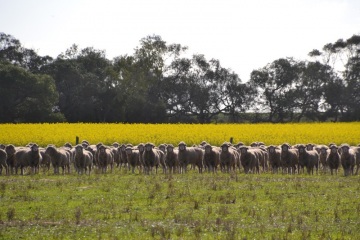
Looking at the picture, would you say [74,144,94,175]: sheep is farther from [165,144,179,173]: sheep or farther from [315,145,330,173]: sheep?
[315,145,330,173]: sheep

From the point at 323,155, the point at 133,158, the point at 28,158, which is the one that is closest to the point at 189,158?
the point at 133,158

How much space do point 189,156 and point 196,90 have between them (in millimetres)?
54820

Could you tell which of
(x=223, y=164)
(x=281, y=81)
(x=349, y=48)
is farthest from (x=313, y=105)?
(x=223, y=164)

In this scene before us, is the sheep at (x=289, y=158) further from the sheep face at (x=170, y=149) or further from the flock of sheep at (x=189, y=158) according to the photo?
the sheep face at (x=170, y=149)

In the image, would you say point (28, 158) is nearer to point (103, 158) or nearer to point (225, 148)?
point (103, 158)

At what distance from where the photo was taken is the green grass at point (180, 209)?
14.5 meters

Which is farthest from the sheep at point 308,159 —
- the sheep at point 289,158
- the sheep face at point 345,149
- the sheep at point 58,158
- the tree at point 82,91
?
the tree at point 82,91

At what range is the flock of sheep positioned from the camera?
3053 cm

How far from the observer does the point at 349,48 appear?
3698 inches

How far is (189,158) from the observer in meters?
32.0

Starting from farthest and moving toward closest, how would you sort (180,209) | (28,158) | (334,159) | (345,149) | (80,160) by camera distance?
(334,159)
(345,149)
(80,160)
(28,158)
(180,209)

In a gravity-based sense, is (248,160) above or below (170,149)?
below

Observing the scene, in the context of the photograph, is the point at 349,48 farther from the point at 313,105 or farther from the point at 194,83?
the point at 194,83

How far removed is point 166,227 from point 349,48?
8411cm
